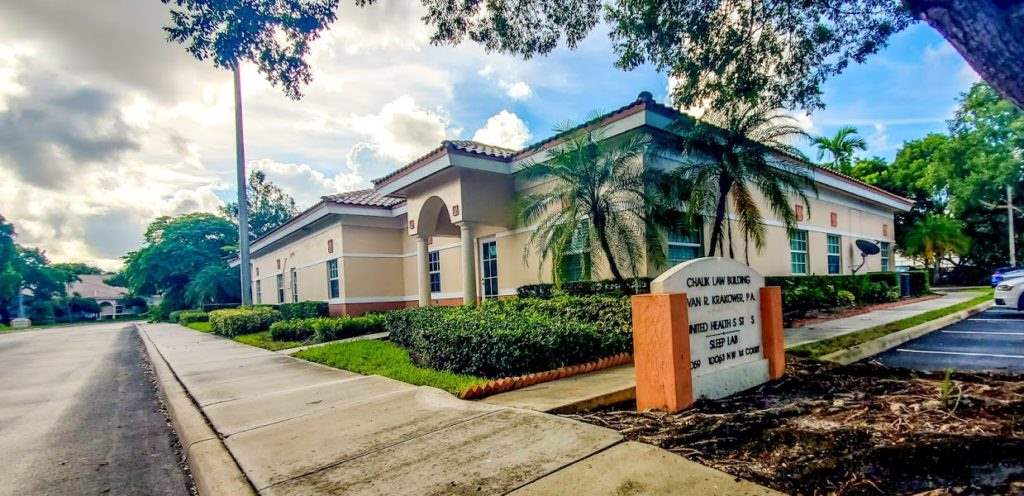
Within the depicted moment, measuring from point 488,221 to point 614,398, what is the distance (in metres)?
8.68

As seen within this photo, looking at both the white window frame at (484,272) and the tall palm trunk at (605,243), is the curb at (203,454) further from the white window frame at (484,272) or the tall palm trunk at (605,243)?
the white window frame at (484,272)

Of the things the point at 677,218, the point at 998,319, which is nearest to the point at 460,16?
the point at 677,218

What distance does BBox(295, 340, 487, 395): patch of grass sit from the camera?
658 centimetres

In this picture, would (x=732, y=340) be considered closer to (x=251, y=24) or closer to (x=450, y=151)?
(x=251, y=24)

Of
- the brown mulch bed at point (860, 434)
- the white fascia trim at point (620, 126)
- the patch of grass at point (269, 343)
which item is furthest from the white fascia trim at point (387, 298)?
the brown mulch bed at point (860, 434)

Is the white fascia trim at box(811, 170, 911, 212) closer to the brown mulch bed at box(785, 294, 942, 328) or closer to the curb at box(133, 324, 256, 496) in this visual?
the brown mulch bed at box(785, 294, 942, 328)

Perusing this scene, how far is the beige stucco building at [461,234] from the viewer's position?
41.5 ft

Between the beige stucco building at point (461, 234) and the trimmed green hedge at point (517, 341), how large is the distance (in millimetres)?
2568

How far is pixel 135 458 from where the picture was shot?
188 inches

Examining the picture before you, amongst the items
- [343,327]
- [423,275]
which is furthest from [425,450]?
[423,275]

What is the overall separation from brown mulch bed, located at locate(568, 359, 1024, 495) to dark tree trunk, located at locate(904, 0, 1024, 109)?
2.56 m

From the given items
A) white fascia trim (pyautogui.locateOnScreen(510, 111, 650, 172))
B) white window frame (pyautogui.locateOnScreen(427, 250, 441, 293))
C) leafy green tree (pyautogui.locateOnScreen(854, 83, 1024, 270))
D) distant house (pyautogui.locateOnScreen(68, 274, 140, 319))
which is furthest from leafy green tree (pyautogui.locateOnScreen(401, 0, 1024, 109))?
distant house (pyautogui.locateOnScreen(68, 274, 140, 319))

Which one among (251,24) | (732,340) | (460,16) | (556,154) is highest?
(460,16)

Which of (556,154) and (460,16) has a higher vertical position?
(460,16)
